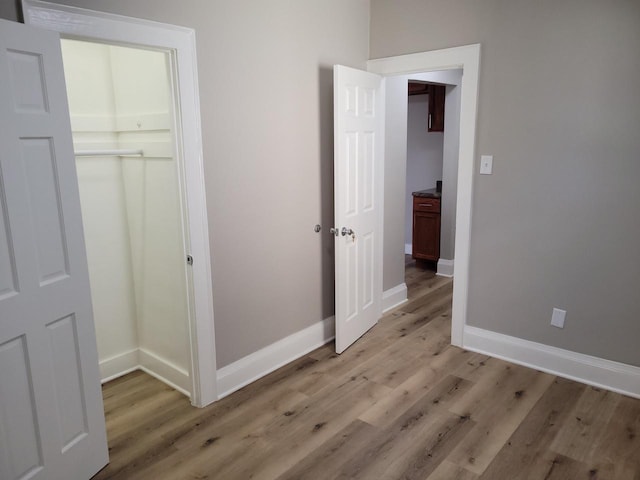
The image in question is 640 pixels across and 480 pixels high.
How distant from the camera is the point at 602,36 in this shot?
2.72 meters

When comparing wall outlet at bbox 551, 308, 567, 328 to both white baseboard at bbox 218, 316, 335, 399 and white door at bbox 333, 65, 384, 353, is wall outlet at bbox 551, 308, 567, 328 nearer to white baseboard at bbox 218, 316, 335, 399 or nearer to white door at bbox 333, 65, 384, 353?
white door at bbox 333, 65, 384, 353

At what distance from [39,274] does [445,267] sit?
14.1 ft

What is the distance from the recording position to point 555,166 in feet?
9.78

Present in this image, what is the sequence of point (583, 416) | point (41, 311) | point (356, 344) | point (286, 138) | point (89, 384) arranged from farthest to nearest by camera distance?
point (356, 344), point (286, 138), point (583, 416), point (89, 384), point (41, 311)

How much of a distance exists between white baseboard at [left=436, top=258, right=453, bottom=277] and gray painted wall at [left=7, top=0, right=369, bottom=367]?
6.99ft

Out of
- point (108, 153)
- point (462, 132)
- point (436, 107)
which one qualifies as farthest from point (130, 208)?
point (436, 107)

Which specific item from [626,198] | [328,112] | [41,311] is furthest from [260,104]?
[626,198]

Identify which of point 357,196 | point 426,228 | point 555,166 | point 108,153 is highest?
point 108,153

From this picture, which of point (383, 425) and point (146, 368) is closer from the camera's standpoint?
point (383, 425)

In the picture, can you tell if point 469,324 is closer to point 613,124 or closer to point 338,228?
point 338,228

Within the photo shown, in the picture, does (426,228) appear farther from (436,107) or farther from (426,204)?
(436,107)

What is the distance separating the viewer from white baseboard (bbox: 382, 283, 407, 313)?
4.29 metres

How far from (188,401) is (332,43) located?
2.58 metres

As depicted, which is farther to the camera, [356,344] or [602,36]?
[356,344]
